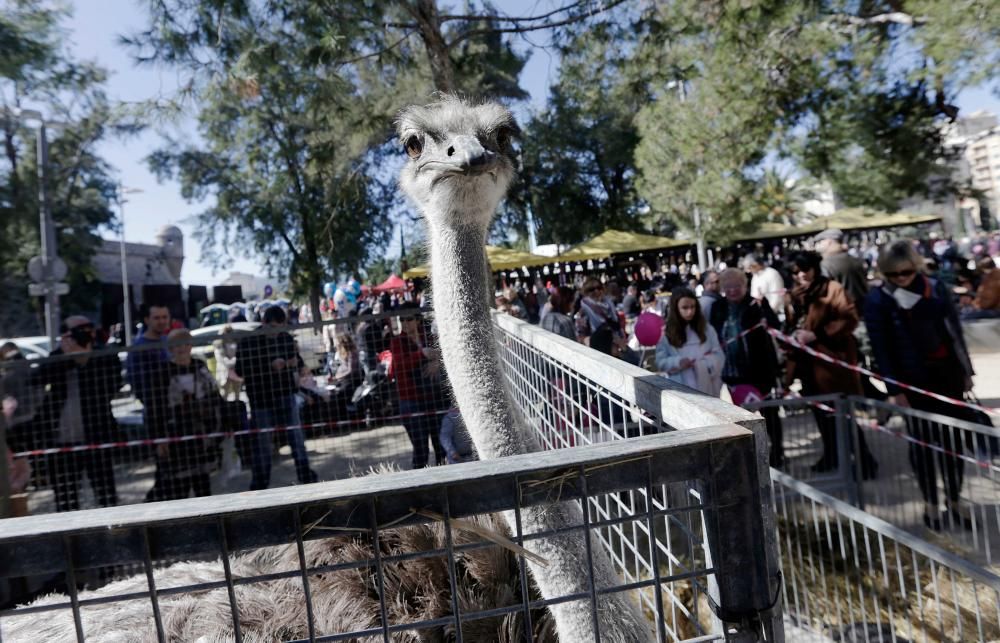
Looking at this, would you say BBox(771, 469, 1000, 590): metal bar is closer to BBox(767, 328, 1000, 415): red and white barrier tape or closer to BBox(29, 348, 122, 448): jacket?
BBox(767, 328, 1000, 415): red and white barrier tape

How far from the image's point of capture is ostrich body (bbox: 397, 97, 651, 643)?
1442mm

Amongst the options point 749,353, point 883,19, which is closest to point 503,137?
point 749,353

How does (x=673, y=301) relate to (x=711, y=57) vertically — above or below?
below

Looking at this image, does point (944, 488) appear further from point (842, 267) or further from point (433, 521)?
point (433, 521)

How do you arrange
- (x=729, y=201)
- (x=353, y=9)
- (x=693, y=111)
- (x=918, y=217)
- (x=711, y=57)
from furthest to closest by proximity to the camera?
(x=918, y=217) → (x=729, y=201) → (x=693, y=111) → (x=711, y=57) → (x=353, y=9)

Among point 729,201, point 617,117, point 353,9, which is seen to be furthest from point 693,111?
point 617,117

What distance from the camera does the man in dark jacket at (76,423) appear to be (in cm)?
489

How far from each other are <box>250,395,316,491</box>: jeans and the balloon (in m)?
2.65

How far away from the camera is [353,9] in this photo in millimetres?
6082

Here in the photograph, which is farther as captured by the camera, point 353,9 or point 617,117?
point 617,117

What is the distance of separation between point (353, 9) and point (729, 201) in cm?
961

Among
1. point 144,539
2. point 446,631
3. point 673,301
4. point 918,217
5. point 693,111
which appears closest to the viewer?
point 144,539

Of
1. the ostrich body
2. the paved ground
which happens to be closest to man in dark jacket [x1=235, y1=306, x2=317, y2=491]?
the paved ground

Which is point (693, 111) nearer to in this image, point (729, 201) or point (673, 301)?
point (729, 201)
